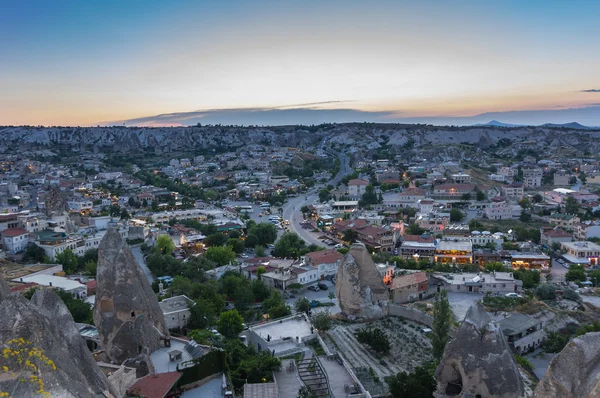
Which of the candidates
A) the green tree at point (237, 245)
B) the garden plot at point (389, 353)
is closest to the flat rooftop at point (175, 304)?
the garden plot at point (389, 353)

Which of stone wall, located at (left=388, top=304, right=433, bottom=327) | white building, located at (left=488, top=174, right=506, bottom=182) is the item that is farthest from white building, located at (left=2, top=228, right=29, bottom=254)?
white building, located at (left=488, top=174, right=506, bottom=182)

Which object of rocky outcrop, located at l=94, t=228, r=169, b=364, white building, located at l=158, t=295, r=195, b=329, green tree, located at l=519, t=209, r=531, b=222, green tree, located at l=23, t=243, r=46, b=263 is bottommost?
green tree, located at l=519, t=209, r=531, b=222

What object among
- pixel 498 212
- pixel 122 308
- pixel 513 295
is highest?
pixel 122 308

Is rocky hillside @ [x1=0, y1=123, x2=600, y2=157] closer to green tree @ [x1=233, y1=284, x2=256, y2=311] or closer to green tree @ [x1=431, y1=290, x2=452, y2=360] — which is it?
green tree @ [x1=233, y1=284, x2=256, y2=311]

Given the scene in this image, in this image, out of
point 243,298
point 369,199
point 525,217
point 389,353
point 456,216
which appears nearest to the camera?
point 389,353

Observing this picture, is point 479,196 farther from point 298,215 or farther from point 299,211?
point 298,215

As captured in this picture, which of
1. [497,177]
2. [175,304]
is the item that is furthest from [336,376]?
[497,177]
